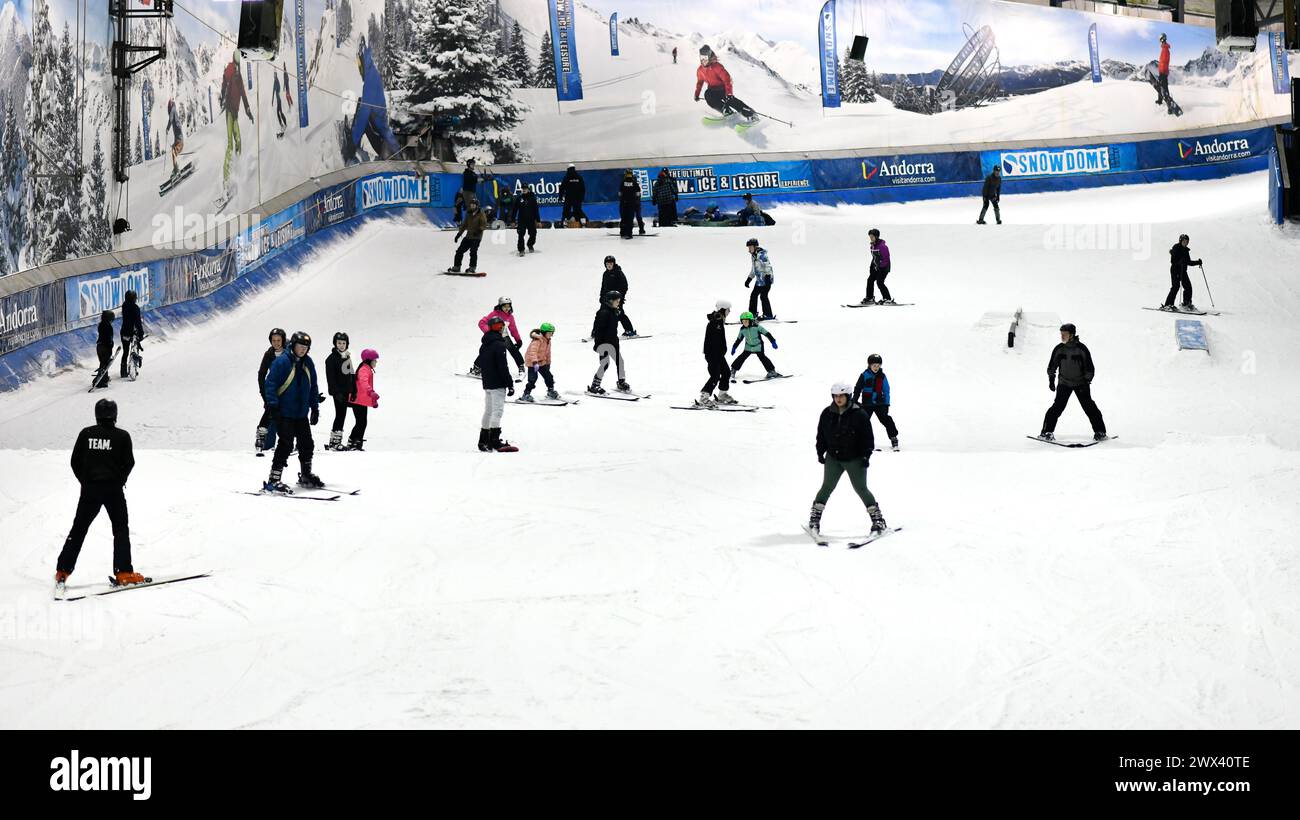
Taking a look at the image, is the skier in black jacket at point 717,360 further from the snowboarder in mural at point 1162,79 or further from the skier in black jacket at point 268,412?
the snowboarder in mural at point 1162,79

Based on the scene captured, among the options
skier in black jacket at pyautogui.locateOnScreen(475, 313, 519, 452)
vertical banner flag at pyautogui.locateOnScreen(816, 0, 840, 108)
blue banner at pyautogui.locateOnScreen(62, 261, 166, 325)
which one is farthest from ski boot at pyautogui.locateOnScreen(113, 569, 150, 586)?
vertical banner flag at pyautogui.locateOnScreen(816, 0, 840, 108)

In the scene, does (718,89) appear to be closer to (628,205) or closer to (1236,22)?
(628,205)

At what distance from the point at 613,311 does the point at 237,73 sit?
10613 mm

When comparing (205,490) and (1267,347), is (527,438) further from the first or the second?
(1267,347)

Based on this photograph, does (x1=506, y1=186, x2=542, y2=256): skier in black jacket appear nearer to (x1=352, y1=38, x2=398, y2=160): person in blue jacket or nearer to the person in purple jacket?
(x1=352, y1=38, x2=398, y2=160): person in blue jacket

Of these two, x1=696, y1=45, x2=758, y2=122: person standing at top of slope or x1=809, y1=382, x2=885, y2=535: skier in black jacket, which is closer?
x1=809, y1=382, x2=885, y2=535: skier in black jacket

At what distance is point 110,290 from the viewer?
18781mm

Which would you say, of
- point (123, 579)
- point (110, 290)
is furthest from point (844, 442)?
point (110, 290)

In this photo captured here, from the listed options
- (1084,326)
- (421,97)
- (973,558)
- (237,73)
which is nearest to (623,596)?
(973,558)

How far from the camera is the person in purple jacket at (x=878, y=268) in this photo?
20578mm

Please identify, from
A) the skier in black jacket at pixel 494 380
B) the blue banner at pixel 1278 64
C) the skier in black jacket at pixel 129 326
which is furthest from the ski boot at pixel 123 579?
the blue banner at pixel 1278 64

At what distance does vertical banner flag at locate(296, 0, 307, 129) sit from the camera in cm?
2642

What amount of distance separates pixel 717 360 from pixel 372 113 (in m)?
17.0

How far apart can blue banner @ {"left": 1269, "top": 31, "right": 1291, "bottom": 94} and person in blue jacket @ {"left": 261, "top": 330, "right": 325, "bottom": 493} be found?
30856 mm
